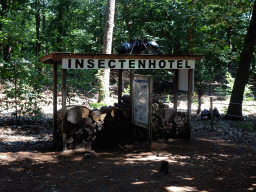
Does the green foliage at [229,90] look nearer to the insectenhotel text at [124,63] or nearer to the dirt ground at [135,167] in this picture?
the dirt ground at [135,167]

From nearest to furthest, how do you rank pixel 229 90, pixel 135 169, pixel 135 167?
1. pixel 135 169
2. pixel 135 167
3. pixel 229 90

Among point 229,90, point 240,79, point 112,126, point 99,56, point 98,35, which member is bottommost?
point 112,126

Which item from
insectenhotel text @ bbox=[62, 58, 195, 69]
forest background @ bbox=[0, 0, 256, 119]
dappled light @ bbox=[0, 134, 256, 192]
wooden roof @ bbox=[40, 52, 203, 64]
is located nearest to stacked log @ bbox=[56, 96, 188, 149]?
dappled light @ bbox=[0, 134, 256, 192]

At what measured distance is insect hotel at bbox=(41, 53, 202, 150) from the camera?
7340mm

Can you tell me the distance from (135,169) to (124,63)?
9.85 ft

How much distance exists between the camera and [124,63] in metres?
7.69

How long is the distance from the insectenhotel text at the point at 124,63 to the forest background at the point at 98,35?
1248 millimetres

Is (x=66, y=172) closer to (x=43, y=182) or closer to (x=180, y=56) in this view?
(x=43, y=182)

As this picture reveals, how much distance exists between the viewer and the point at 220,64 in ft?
93.0

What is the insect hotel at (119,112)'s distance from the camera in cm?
734

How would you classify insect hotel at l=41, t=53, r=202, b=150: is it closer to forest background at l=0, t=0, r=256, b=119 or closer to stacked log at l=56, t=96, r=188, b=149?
stacked log at l=56, t=96, r=188, b=149

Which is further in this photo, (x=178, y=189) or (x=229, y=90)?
(x=229, y=90)

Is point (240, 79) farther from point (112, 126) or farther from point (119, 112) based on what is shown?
point (112, 126)

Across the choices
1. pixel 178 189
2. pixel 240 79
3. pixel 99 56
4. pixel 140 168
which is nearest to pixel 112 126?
pixel 99 56
